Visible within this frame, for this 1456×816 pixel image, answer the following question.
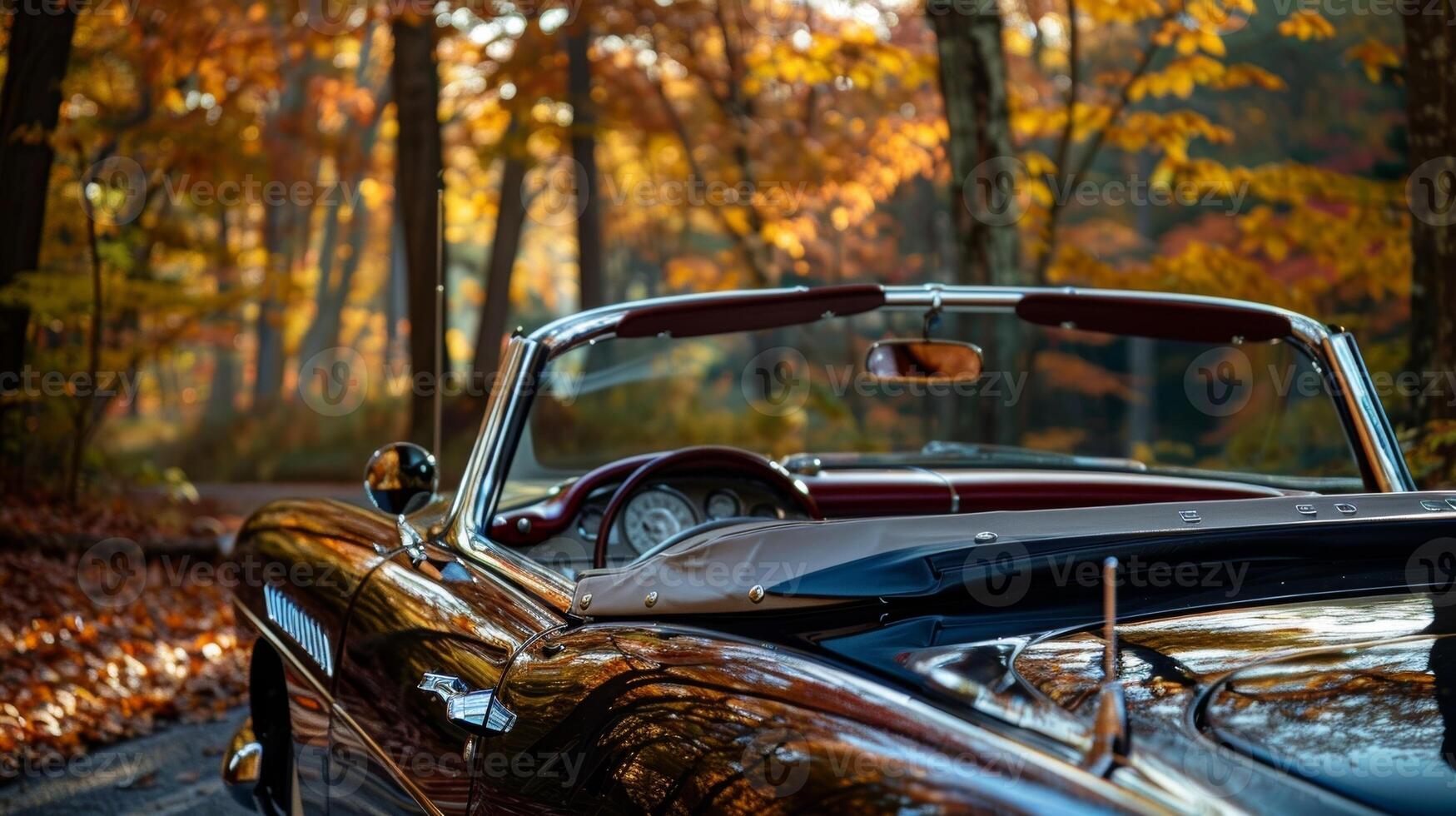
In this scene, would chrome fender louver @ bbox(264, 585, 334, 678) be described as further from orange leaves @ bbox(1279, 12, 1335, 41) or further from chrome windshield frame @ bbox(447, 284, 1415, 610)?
orange leaves @ bbox(1279, 12, 1335, 41)

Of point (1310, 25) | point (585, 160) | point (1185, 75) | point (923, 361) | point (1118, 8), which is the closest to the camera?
point (923, 361)

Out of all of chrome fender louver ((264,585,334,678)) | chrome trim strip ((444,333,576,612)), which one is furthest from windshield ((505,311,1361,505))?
chrome fender louver ((264,585,334,678))

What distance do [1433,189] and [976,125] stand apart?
9.99ft

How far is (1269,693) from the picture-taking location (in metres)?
1.49

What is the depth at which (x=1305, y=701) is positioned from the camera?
4.78ft

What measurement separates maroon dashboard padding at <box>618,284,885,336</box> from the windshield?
327mm

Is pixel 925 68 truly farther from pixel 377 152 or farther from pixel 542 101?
pixel 377 152

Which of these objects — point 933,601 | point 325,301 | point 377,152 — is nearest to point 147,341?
point 933,601

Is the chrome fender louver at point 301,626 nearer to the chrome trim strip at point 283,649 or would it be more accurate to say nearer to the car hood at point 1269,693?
the chrome trim strip at point 283,649

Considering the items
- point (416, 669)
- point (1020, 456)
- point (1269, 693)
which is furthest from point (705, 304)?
point (1269, 693)

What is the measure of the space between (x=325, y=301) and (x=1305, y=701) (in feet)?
101

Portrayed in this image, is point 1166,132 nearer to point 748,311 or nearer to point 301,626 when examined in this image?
point 748,311

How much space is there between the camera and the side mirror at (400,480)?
313 centimetres

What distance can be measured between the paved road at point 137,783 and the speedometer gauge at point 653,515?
2128 millimetres
